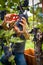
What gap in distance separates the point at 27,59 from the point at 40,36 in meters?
0.29

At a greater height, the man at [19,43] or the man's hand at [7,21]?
the man's hand at [7,21]

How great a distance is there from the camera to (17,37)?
0.92 m

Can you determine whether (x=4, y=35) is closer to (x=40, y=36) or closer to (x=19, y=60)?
Answer: (x=40, y=36)

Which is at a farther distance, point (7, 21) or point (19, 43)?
point (19, 43)

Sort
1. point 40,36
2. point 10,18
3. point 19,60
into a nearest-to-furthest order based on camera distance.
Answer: point 10,18, point 40,36, point 19,60

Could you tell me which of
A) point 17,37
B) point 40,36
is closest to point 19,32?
point 17,37

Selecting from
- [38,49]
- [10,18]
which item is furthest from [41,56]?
[10,18]

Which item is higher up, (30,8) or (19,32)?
(30,8)

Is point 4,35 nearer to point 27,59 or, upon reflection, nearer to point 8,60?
point 8,60

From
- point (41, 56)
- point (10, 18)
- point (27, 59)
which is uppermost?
point (10, 18)

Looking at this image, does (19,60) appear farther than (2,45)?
Yes

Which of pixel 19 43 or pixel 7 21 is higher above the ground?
pixel 7 21

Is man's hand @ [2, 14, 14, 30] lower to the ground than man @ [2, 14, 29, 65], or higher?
higher

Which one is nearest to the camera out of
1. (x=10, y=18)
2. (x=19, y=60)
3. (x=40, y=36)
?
(x=10, y=18)
